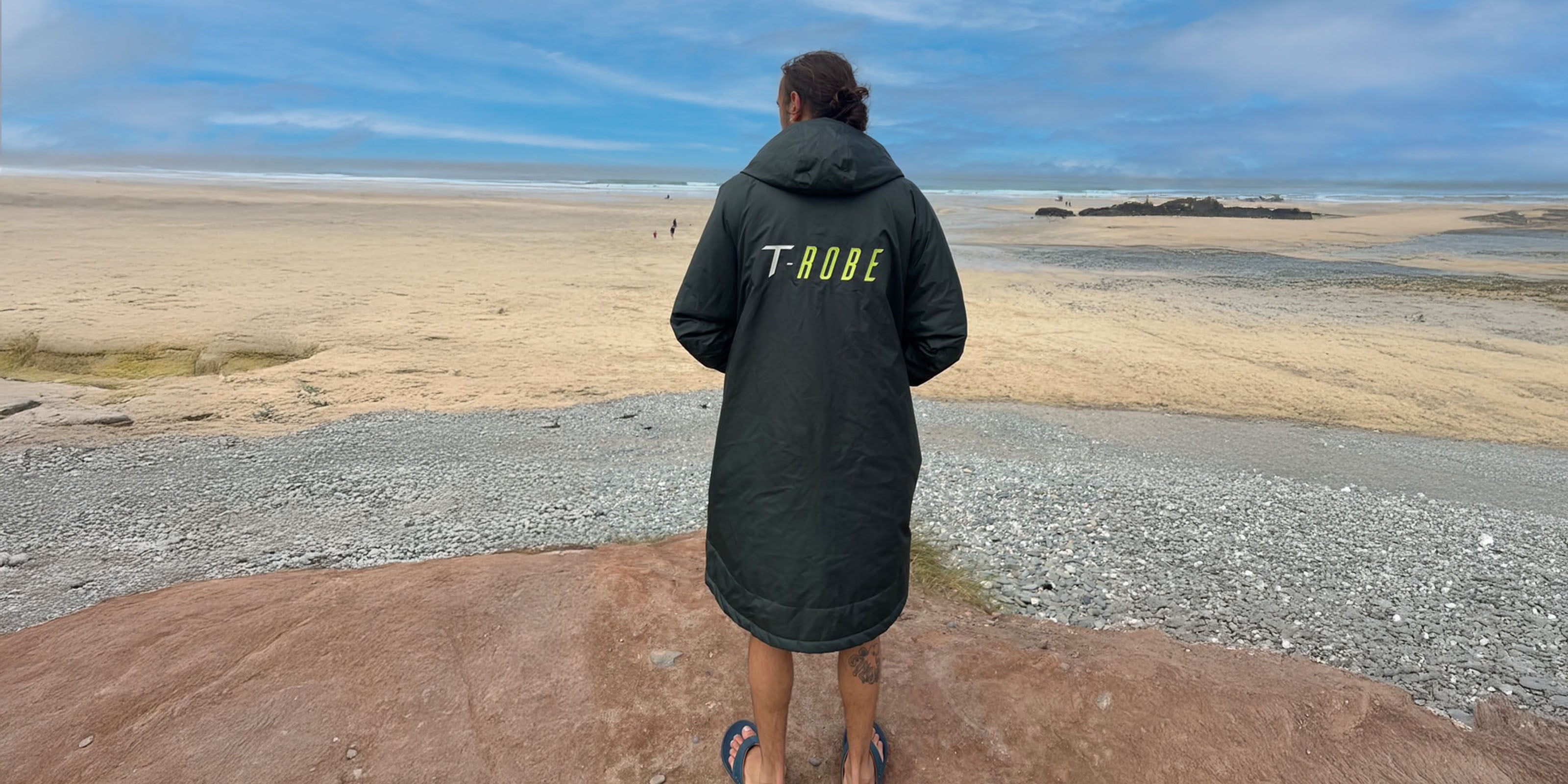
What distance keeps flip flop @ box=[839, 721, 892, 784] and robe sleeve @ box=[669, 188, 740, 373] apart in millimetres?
1412

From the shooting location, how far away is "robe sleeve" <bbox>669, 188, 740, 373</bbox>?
86.3 inches

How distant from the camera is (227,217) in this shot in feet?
89.1

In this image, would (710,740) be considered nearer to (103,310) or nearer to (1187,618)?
(1187,618)

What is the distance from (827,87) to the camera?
2195 millimetres

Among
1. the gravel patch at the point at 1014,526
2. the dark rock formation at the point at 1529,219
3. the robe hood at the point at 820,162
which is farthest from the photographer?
the dark rock formation at the point at 1529,219

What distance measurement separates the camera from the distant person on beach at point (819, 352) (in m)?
2.12

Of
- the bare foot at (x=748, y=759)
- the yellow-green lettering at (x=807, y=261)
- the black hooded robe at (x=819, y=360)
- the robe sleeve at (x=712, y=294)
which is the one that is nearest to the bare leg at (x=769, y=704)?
the bare foot at (x=748, y=759)

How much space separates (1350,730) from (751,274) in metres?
2.94

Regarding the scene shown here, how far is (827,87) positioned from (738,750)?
7.30 feet

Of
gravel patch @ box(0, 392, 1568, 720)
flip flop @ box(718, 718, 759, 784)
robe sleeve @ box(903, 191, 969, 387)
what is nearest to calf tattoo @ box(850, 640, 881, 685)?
flip flop @ box(718, 718, 759, 784)

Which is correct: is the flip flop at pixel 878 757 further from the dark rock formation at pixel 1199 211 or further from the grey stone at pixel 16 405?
the dark rock formation at pixel 1199 211

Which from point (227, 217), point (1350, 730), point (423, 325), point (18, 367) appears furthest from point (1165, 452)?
point (227, 217)

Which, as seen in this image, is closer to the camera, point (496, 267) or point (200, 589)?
point (200, 589)

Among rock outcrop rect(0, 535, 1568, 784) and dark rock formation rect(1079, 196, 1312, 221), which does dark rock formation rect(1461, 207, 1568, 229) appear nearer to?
dark rock formation rect(1079, 196, 1312, 221)
